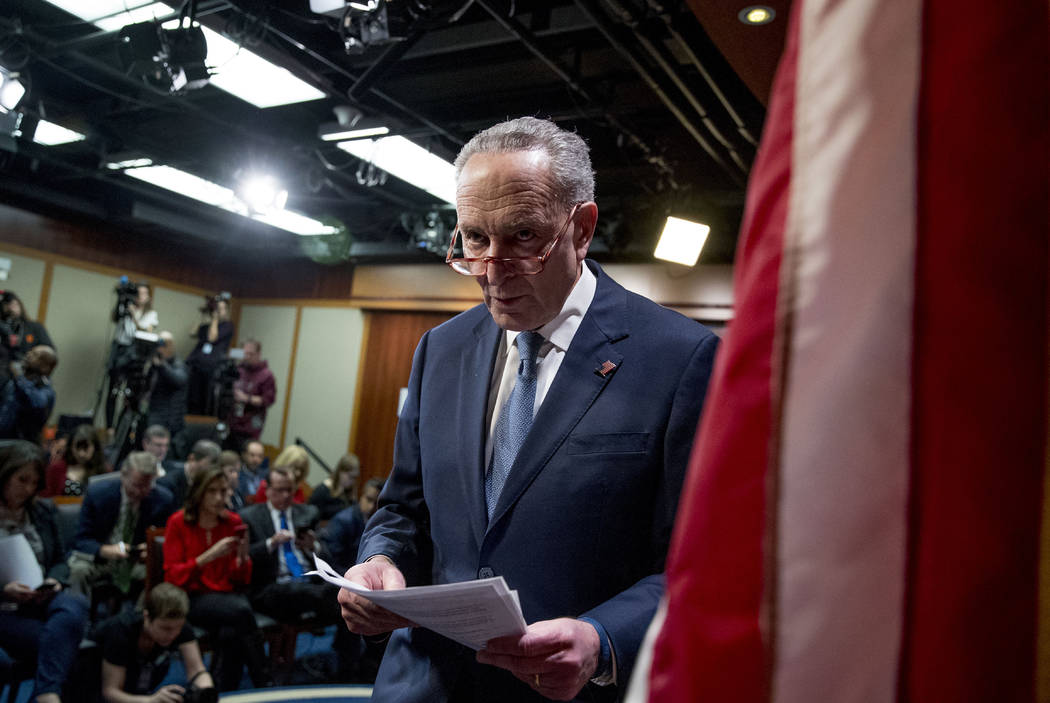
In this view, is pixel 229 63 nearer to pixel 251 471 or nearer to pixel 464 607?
pixel 251 471

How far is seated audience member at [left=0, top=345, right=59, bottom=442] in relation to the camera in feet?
18.0

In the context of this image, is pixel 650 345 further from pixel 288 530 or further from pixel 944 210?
pixel 288 530

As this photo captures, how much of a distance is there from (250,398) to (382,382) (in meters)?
1.74

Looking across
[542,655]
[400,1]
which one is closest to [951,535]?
[542,655]

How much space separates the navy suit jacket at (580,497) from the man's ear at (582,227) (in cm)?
10

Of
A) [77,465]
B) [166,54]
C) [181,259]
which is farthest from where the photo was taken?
[181,259]

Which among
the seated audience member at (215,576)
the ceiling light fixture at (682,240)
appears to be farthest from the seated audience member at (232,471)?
the ceiling light fixture at (682,240)

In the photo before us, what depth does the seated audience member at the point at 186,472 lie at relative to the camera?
5.05m

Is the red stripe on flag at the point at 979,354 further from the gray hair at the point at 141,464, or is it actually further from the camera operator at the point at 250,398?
the camera operator at the point at 250,398

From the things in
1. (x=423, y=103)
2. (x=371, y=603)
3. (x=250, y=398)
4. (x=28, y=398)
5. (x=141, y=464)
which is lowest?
(x=141, y=464)

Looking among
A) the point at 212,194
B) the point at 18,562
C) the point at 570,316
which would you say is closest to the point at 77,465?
the point at 18,562

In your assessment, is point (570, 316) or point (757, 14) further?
point (757, 14)

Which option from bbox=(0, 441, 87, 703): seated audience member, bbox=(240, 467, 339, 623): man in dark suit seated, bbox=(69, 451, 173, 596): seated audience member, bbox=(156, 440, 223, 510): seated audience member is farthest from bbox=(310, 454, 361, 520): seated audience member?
bbox=(0, 441, 87, 703): seated audience member

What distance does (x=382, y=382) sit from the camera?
9.41 m
